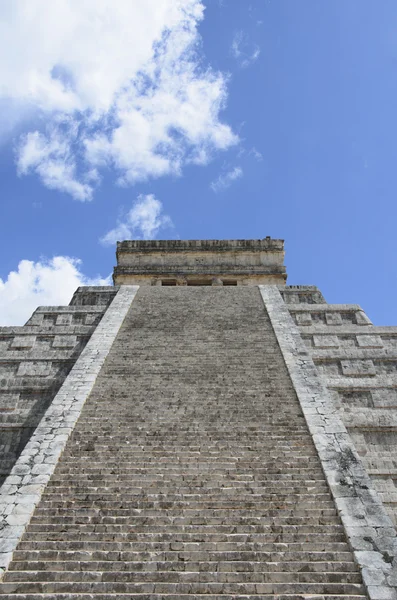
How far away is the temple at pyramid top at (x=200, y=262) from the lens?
1577 cm

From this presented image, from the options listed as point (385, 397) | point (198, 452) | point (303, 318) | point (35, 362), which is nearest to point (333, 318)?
point (303, 318)

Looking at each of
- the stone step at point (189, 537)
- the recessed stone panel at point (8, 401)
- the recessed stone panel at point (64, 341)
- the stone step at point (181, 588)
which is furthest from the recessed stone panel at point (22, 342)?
the stone step at point (181, 588)

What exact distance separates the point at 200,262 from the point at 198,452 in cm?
1068

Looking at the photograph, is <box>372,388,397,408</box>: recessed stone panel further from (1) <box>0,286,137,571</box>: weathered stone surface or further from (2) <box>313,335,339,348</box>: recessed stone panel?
(1) <box>0,286,137,571</box>: weathered stone surface

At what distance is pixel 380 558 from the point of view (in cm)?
439

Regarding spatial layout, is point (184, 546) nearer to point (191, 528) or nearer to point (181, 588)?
point (191, 528)

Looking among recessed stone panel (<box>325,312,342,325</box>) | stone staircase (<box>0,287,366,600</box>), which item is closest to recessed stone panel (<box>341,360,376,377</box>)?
stone staircase (<box>0,287,366,600</box>)

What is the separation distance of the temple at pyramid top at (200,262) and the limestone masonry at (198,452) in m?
4.29

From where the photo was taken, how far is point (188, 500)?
520 cm

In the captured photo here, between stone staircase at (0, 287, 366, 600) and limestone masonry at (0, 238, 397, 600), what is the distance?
2 cm

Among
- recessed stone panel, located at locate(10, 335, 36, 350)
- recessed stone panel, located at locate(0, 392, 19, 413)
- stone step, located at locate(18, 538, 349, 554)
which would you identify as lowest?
stone step, located at locate(18, 538, 349, 554)

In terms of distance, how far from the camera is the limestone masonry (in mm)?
4363

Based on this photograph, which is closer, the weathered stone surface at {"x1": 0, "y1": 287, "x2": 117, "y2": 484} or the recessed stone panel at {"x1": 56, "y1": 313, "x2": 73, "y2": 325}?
the weathered stone surface at {"x1": 0, "y1": 287, "x2": 117, "y2": 484}

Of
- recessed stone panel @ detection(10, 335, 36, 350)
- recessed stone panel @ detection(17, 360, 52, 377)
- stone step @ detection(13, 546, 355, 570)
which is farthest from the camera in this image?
recessed stone panel @ detection(10, 335, 36, 350)
